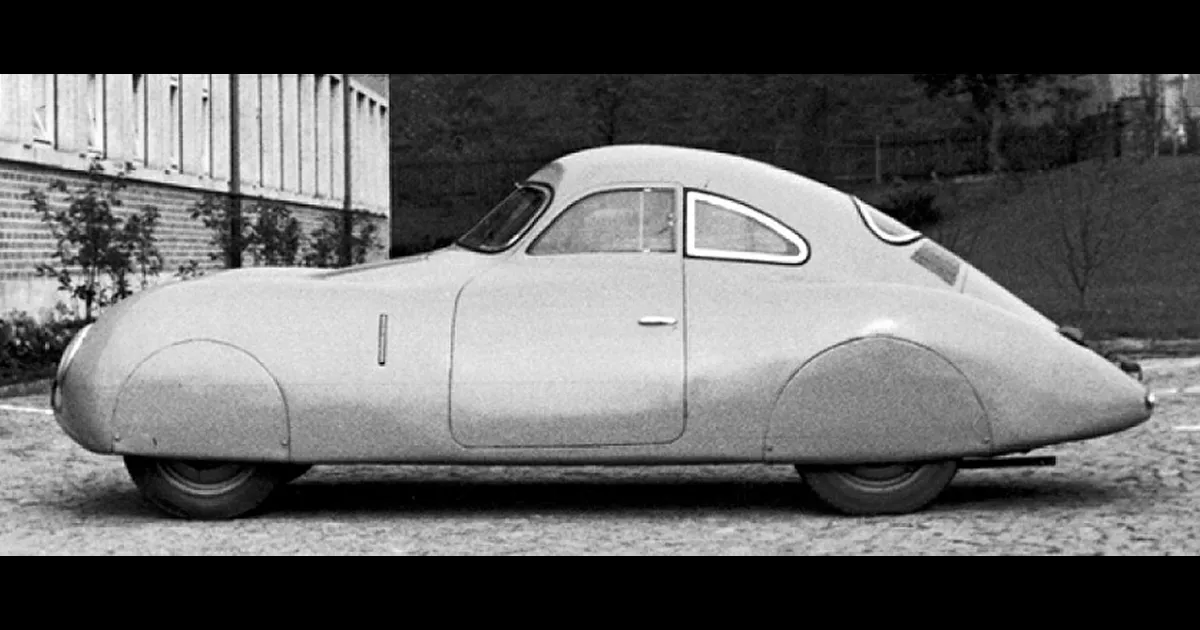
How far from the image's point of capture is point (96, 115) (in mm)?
22250

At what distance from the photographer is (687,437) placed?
7.56 m

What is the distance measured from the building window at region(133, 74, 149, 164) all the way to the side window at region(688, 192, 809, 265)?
17.3 meters

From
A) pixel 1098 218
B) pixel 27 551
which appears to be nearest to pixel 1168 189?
pixel 1098 218

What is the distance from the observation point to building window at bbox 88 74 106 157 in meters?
22.1

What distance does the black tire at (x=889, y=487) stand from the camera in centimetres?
773

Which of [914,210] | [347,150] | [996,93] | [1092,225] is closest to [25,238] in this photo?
[914,210]

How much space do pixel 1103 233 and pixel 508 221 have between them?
81.1ft

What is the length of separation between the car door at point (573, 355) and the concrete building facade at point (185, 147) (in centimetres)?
1211

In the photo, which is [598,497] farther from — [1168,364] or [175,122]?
[175,122]

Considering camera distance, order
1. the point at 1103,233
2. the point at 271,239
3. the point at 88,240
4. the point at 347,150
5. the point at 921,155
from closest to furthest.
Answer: the point at 88,240, the point at 271,239, the point at 1103,233, the point at 347,150, the point at 921,155

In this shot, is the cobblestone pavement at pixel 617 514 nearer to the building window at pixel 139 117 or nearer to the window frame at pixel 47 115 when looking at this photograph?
the window frame at pixel 47 115

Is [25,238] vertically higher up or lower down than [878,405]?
higher up

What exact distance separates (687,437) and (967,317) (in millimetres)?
1247

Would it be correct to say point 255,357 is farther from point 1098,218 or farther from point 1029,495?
point 1098,218
